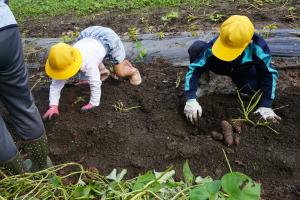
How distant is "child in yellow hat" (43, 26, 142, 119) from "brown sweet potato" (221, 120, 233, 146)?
983 mm

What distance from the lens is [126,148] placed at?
2951mm

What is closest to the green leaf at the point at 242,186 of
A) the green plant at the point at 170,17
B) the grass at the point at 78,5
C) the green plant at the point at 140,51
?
the green plant at the point at 140,51

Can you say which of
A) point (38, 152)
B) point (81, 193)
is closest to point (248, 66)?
point (38, 152)

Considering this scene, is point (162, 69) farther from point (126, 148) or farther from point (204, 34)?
point (126, 148)

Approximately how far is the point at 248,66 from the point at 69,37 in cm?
230

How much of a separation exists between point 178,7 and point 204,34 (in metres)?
1.19

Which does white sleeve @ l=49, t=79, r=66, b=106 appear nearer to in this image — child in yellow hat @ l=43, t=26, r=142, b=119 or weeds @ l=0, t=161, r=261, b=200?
child in yellow hat @ l=43, t=26, r=142, b=119

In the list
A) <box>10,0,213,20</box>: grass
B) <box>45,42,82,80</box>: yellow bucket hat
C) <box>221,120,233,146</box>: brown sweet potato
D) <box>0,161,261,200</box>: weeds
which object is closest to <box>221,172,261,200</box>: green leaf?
<box>0,161,261,200</box>: weeds

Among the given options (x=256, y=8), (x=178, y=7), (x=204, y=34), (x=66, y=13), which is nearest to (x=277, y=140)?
(x=204, y=34)

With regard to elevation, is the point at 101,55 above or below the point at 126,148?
above

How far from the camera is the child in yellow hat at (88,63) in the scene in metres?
2.99

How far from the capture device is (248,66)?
3164 mm

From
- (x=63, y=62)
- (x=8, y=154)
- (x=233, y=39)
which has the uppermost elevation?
(x=233, y=39)

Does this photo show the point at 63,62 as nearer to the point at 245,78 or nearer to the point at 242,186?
the point at 245,78
